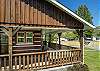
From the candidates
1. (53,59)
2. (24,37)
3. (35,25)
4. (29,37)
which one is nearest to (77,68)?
(53,59)

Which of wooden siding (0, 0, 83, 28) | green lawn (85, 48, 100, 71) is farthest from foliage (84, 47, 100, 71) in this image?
wooden siding (0, 0, 83, 28)

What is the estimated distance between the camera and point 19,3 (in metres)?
15.9

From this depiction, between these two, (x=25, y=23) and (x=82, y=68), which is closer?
(x=25, y=23)

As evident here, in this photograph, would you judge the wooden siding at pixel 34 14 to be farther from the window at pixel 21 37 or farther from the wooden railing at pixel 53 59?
the window at pixel 21 37

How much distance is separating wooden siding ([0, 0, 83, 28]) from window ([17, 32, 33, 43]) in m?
4.90

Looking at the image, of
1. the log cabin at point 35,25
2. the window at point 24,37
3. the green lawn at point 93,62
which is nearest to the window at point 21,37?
the window at point 24,37

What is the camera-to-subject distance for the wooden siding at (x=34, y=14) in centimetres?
1535

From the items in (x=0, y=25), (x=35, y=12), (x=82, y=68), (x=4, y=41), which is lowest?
(x=82, y=68)

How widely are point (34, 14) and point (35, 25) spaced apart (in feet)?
2.96

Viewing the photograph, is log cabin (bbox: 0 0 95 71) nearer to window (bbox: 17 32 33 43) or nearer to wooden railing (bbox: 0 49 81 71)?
wooden railing (bbox: 0 49 81 71)

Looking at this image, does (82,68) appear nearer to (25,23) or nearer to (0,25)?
(25,23)

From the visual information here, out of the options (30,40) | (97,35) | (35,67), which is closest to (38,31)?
(30,40)

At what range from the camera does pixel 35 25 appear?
16.4 meters

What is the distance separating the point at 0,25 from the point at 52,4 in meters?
4.99
